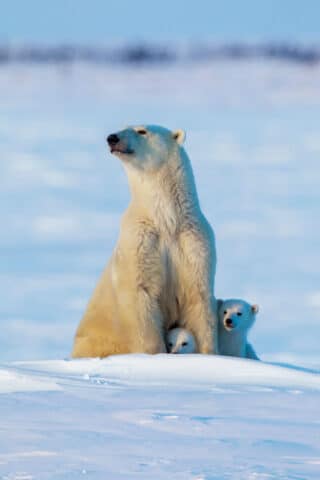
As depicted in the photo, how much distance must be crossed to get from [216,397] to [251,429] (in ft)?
2.72

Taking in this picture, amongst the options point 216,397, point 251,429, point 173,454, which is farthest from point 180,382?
point 173,454

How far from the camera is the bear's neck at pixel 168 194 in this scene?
8359mm

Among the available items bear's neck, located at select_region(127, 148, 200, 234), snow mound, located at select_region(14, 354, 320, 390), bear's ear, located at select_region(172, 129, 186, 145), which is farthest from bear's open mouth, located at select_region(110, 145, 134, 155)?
snow mound, located at select_region(14, 354, 320, 390)

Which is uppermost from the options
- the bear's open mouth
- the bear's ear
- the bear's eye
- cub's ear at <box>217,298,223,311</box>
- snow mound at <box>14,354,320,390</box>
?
the bear's eye

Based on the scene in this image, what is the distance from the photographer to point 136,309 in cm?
812

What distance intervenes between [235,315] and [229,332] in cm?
19

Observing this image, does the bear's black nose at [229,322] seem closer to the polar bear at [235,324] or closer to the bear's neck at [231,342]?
the polar bear at [235,324]

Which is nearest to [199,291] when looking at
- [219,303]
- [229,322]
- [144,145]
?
[229,322]

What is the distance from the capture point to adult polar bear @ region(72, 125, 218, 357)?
816 centimetres

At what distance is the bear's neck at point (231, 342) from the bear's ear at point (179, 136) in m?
1.32

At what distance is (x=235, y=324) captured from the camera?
8.28 metres

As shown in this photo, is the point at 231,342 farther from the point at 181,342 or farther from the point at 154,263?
the point at 154,263

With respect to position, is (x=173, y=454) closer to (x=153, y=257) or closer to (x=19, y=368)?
(x=19, y=368)

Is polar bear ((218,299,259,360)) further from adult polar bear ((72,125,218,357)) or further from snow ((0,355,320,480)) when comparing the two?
snow ((0,355,320,480))
